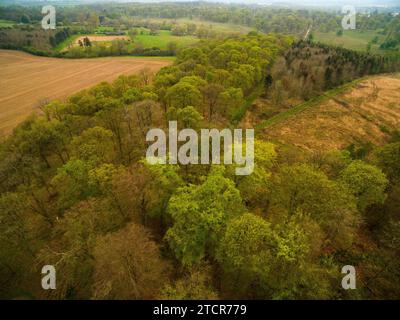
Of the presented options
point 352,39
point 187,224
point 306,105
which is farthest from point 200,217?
point 352,39

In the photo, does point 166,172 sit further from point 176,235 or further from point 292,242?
point 292,242

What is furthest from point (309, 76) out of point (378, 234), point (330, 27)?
point (330, 27)

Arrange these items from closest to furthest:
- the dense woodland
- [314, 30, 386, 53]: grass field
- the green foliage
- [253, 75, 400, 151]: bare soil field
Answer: the dense woodland
the green foliage
[253, 75, 400, 151]: bare soil field
[314, 30, 386, 53]: grass field

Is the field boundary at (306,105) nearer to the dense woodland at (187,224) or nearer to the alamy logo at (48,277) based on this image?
the dense woodland at (187,224)

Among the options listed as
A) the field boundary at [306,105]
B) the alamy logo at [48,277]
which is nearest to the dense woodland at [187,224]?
the alamy logo at [48,277]

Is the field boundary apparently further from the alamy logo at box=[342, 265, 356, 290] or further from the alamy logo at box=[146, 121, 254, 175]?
the alamy logo at box=[342, 265, 356, 290]

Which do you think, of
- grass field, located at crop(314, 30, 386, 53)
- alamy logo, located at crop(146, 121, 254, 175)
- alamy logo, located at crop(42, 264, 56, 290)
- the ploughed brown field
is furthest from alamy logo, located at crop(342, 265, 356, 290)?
grass field, located at crop(314, 30, 386, 53)
